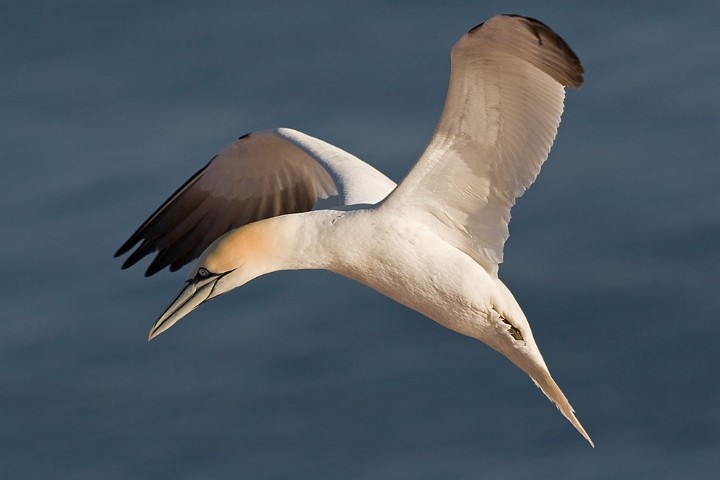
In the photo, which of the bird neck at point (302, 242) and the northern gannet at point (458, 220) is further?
the bird neck at point (302, 242)

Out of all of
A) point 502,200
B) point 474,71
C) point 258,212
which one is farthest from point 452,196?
point 258,212

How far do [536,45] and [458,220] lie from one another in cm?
148

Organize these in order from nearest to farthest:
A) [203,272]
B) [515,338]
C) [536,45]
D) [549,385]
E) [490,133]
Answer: [536,45] < [490,133] < [203,272] < [515,338] < [549,385]

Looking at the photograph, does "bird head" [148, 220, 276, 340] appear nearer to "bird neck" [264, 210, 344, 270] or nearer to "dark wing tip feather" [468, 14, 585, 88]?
"bird neck" [264, 210, 344, 270]

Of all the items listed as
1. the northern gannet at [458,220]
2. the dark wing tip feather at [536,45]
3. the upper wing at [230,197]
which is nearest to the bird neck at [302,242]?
the northern gannet at [458,220]

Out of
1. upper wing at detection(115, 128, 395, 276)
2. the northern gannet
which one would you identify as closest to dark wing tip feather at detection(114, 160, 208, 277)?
upper wing at detection(115, 128, 395, 276)

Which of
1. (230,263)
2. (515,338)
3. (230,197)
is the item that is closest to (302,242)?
(230,263)

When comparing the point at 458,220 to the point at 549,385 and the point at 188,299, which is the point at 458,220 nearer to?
the point at 549,385

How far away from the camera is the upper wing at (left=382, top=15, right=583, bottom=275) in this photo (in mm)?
9258

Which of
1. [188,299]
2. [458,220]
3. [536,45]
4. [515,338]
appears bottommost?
[188,299]

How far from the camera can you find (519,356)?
1051cm

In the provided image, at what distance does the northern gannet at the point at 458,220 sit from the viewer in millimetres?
9461

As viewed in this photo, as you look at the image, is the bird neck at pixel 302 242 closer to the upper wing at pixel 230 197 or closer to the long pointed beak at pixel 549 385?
the long pointed beak at pixel 549 385

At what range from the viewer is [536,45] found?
9242mm
